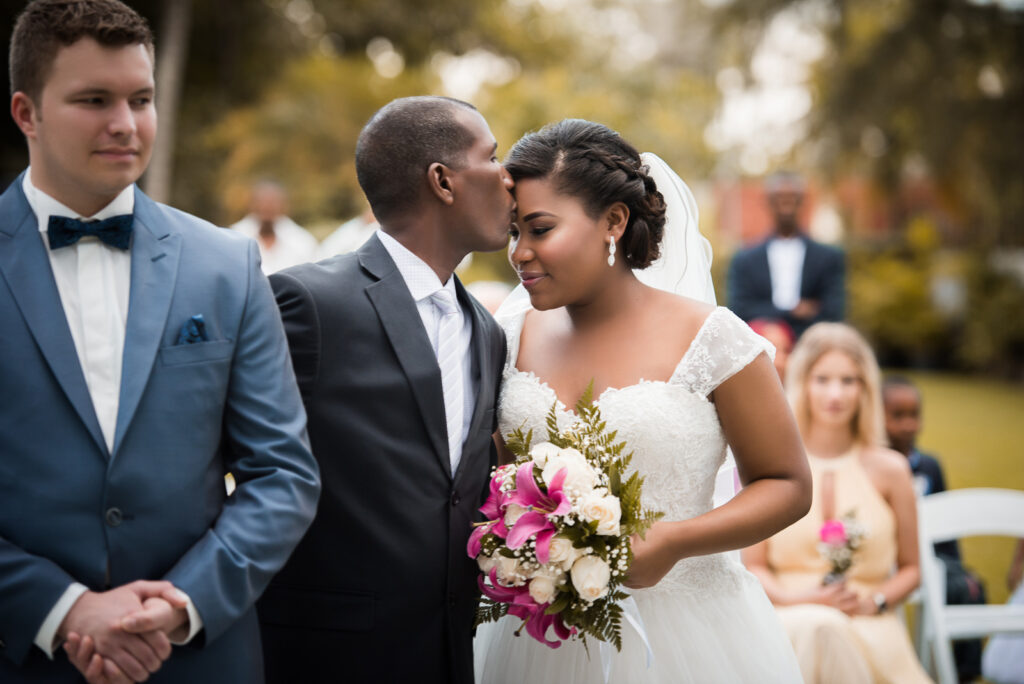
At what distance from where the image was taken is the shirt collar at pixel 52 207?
7.22 feet

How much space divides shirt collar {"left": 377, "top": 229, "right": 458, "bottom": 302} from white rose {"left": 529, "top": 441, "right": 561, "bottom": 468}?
1.87 feet

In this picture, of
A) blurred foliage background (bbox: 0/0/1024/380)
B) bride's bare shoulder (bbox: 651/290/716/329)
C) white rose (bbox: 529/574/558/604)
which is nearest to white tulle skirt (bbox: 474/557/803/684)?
white rose (bbox: 529/574/558/604)

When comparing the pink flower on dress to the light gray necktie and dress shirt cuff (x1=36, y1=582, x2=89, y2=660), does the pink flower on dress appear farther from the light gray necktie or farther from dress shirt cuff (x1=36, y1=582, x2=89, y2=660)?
dress shirt cuff (x1=36, y1=582, x2=89, y2=660)

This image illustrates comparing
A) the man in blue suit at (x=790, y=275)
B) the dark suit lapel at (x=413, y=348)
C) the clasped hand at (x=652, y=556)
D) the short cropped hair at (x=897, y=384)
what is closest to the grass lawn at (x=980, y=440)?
the short cropped hair at (x=897, y=384)

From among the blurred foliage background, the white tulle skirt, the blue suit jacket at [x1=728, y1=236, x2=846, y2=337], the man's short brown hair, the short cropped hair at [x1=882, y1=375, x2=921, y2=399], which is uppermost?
the blurred foliage background

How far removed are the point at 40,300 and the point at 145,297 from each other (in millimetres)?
A: 216

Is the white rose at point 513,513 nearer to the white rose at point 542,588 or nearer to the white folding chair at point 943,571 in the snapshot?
the white rose at point 542,588

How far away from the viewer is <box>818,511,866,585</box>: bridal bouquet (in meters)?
4.41

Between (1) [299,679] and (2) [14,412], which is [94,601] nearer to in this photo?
(2) [14,412]

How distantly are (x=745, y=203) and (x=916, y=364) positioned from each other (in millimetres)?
16306

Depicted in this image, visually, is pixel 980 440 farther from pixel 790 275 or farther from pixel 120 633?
pixel 120 633

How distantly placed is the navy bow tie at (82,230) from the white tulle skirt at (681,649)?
1.87m

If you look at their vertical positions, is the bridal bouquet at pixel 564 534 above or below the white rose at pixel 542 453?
below

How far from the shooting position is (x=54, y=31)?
2.12 meters
